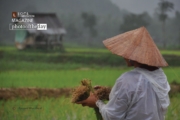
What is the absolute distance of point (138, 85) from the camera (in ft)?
7.59

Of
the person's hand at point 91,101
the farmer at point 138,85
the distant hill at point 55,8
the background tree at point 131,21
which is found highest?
the distant hill at point 55,8

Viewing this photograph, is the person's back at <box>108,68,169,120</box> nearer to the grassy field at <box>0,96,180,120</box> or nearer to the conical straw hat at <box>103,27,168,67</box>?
the conical straw hat at <box>103,27,168,67</box>

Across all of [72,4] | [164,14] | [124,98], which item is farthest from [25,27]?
[124,98]

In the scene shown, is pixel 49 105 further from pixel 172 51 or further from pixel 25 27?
pixel 172 51

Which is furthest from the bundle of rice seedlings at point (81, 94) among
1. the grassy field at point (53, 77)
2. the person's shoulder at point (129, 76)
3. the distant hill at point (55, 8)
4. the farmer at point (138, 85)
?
the distant hill at point (55, 8)

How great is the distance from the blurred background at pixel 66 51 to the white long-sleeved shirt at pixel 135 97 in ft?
6.50

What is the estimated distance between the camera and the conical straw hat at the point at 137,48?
2.41 meters

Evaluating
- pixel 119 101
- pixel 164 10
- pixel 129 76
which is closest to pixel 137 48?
pixel 129 76

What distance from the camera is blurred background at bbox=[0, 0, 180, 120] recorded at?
4395 millimetres

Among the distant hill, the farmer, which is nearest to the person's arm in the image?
the farmer

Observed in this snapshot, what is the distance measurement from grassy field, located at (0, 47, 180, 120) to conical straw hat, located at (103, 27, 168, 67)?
1.93 m

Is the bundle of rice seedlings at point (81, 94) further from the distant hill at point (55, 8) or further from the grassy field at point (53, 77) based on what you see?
the distant hill at point (55, 8)

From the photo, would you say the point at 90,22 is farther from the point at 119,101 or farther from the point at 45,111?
the point at 119,101

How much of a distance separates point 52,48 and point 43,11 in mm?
428
